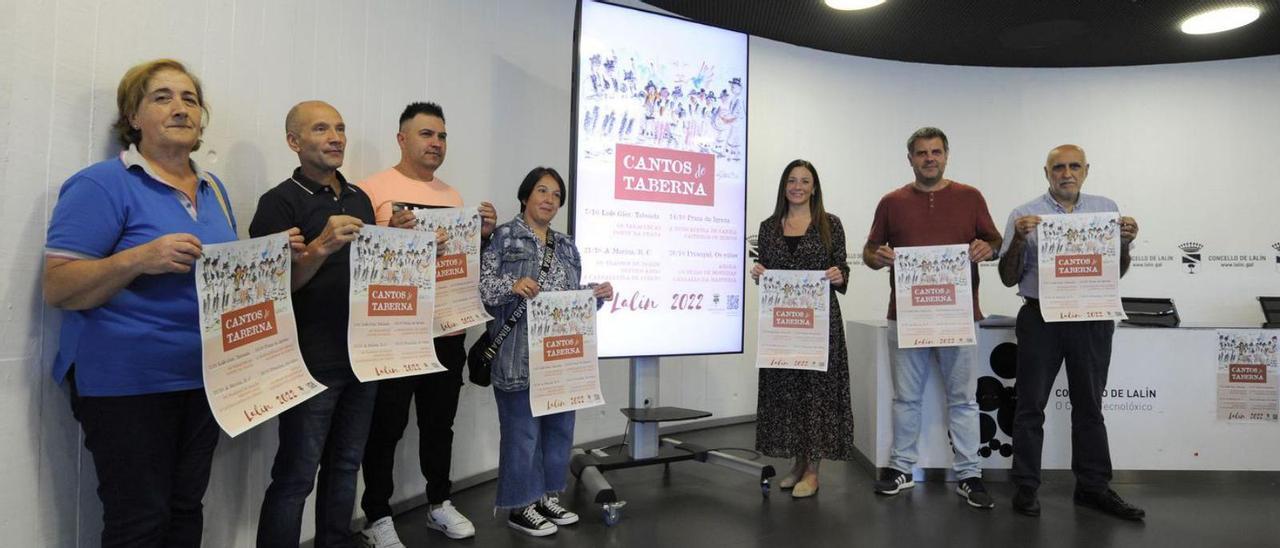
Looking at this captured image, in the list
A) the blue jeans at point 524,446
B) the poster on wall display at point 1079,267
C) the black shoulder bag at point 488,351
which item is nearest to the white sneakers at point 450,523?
the blue jeans at point 524,446

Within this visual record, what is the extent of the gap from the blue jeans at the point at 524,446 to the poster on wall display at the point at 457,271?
0.34 meters

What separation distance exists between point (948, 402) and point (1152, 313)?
1.46 metres

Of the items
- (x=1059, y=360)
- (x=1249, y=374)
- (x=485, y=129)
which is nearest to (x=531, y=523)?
(x=485, y=129)

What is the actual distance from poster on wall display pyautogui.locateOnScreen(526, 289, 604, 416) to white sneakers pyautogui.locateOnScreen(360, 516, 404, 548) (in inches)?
25.7

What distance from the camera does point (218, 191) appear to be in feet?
5.82

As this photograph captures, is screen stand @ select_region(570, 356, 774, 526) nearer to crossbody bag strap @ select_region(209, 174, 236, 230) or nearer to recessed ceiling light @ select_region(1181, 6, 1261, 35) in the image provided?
crossbody bag strap @ select_region(209, 174, 236, 230)

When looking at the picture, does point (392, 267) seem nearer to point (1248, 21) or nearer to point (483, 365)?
point (483, 365)

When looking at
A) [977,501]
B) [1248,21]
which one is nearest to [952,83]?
[1248,21]

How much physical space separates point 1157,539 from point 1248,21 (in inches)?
Result: 152

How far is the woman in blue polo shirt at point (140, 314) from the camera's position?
4.71ft

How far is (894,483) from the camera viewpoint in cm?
317

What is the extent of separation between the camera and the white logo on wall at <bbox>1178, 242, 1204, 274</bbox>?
5188mm

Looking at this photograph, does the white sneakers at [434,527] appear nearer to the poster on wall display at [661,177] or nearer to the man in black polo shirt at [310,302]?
the man in black polo shirt at [310,302]

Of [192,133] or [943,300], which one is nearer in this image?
[192,133]
